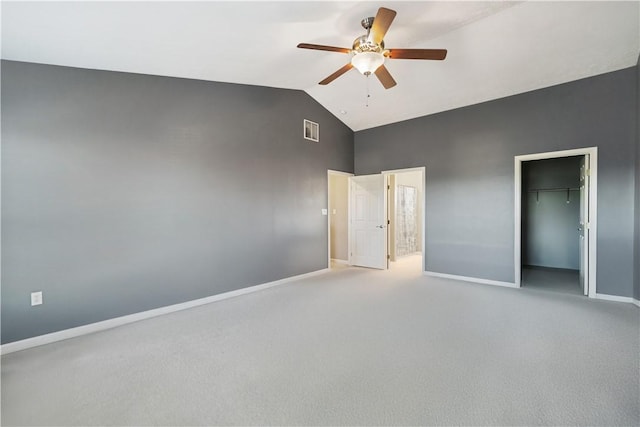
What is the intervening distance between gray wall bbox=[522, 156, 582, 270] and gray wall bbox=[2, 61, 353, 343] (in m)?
5.30

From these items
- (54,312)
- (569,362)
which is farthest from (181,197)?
(569,362)

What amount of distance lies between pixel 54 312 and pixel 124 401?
64.3 inches

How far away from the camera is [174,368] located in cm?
A: 228

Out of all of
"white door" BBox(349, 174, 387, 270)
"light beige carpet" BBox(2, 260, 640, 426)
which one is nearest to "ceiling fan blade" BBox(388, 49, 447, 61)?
"light beige carpet" BBox(2, 260, 640, 426)

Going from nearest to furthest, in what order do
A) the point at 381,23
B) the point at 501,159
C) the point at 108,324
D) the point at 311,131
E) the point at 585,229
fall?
1. the point at 381,23
2. the point at 108,324
3. the point at 585,229
4. the point at 501,159
5. the point at 311,131

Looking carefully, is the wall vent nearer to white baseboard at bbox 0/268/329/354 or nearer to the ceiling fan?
the ceiling fan

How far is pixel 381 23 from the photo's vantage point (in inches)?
87.3

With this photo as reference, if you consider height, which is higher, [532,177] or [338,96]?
[338,96]

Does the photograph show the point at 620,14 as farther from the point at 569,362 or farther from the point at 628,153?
the point at 569,362

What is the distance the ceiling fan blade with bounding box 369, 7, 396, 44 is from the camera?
6.80ft

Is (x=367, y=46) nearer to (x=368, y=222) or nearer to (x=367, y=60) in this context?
(x=367, y=60)

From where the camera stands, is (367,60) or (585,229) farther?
(585,229)

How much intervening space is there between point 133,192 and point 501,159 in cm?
542

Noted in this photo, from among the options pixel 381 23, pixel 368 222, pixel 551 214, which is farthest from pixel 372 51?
pixel 551 214
